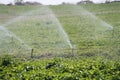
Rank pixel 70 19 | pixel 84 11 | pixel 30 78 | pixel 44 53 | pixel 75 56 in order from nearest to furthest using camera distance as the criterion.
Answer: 1. pixel 30 78
2. pixel 75 56
3. pixel 44 53
4. pixel 70 19
5. pixel 84 11

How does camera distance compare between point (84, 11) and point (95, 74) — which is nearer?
point (95, 74)

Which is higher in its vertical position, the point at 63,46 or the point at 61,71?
the point at 61,71

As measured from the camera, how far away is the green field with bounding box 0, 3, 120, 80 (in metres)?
15.9

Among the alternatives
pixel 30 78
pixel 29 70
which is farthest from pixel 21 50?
pixel 30 78

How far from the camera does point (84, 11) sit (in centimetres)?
5941

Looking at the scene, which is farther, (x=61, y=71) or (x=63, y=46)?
(x=63, y=46)

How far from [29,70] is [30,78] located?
244 cm

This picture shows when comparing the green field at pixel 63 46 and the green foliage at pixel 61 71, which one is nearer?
the green foliage at pixel 61 71

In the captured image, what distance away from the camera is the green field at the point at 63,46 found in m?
15.9

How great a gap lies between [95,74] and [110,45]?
13339 millimetres

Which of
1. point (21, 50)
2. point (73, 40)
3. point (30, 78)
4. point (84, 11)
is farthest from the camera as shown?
point (84, 11)

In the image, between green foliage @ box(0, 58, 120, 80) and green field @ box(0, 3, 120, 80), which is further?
green field @ box(0, 3, 120, 80)

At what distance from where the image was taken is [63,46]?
95.0 feet

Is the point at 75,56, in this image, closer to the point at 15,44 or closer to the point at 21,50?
the point at 21,50
